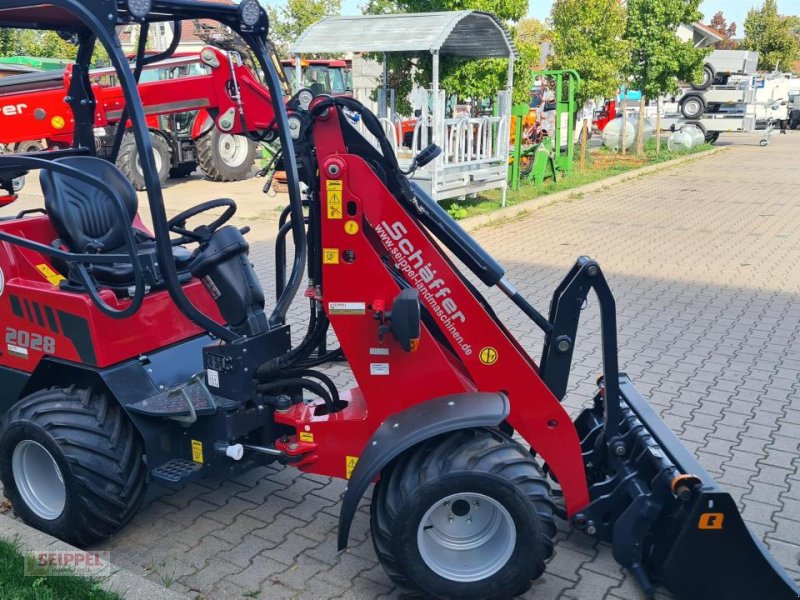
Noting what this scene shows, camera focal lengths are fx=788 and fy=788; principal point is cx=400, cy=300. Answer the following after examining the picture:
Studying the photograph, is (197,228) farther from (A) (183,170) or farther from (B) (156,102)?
(A) (183,170)

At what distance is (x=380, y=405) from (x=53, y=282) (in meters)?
1.76

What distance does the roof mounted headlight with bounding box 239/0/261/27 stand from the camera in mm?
3536

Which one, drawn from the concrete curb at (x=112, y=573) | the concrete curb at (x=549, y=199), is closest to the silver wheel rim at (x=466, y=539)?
the concrete curb at (x=112, y=573)

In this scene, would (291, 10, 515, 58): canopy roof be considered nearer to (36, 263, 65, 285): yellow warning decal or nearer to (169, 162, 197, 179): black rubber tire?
(169, 162, 197, 179): black rubber tire

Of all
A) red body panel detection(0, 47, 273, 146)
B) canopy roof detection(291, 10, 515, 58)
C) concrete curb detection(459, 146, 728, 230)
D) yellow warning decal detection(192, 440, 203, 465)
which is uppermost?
canopy roof detection(291, 10, 515, 58)

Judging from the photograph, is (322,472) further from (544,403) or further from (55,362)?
(55,362)

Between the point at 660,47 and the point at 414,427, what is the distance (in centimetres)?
1764

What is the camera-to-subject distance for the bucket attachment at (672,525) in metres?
2.88

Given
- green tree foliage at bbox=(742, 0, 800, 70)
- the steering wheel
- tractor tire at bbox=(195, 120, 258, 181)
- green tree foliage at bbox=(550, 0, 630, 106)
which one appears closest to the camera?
the steering wheel

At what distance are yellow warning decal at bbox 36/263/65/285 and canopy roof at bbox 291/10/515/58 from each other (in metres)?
7.07

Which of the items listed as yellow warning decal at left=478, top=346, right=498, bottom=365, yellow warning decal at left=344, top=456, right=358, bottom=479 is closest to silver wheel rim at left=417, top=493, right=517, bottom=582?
yellow warning decal at left=344, top=456, right=358, bottom=479

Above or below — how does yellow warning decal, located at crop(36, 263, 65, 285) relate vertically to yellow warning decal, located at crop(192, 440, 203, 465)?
above

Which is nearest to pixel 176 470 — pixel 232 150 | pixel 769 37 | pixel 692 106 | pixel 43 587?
pixel 43 587

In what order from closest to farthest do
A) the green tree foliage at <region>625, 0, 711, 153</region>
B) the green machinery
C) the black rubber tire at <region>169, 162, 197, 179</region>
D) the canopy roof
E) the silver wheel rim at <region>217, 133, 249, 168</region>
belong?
the canopy roof, the green machinery, the silver wheel rim at <region>217, 133, 249, 168</region>, the black rubber tire at <region>169, 162, 197, 179</region>, the green tree foliage at <region>625, 0, 711, 153</region>
